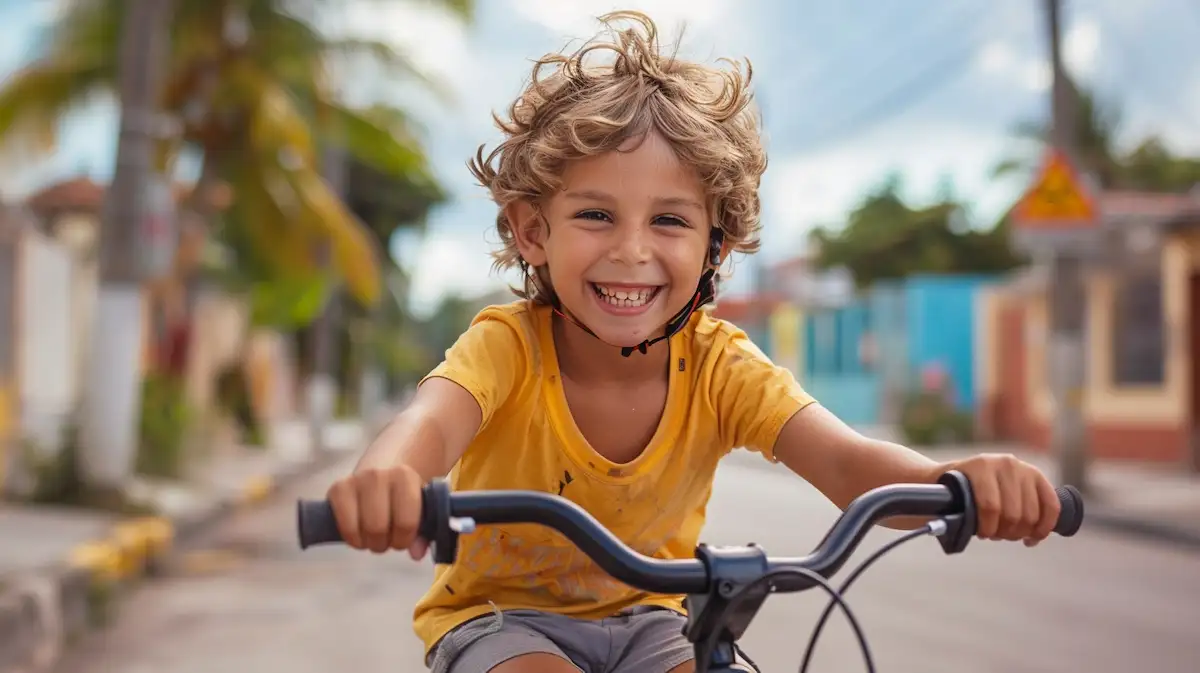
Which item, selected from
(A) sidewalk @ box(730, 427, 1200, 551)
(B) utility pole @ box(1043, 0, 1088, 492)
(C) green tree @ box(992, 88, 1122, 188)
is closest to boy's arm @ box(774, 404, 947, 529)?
(A) sidewalk @ box(730, 427, 1200, 551)

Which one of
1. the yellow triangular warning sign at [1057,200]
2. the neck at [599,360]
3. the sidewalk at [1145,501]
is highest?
the yellow triangular warning sign at [1057,200]

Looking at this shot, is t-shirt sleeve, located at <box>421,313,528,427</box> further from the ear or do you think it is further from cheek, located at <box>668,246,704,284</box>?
cheek, located at <box>668,246,704,284</box>

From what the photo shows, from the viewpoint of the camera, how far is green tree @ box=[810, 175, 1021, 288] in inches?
1599

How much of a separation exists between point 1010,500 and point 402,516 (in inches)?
30.1

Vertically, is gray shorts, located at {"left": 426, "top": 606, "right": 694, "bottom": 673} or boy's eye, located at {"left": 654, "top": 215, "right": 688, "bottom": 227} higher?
boy's eye, located at {"left": 654, "top": 215, "right": 688, "bottom": 227}

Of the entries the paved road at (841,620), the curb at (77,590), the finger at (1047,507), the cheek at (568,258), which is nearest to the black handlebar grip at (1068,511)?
the finger at (1047,507)

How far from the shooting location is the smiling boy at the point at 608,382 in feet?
6.77

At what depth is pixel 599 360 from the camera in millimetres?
2352

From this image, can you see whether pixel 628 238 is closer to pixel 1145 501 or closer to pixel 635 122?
pixel 635 122

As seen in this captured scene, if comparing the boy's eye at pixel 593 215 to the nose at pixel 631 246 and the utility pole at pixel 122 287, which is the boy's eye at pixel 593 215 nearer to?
the nose at pixel 631 246

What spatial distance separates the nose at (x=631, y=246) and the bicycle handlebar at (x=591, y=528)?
46cm

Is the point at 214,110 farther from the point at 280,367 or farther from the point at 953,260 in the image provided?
the point at 953,260

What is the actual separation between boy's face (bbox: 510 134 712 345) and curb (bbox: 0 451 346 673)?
486 centimetres

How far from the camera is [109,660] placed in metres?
6.39
